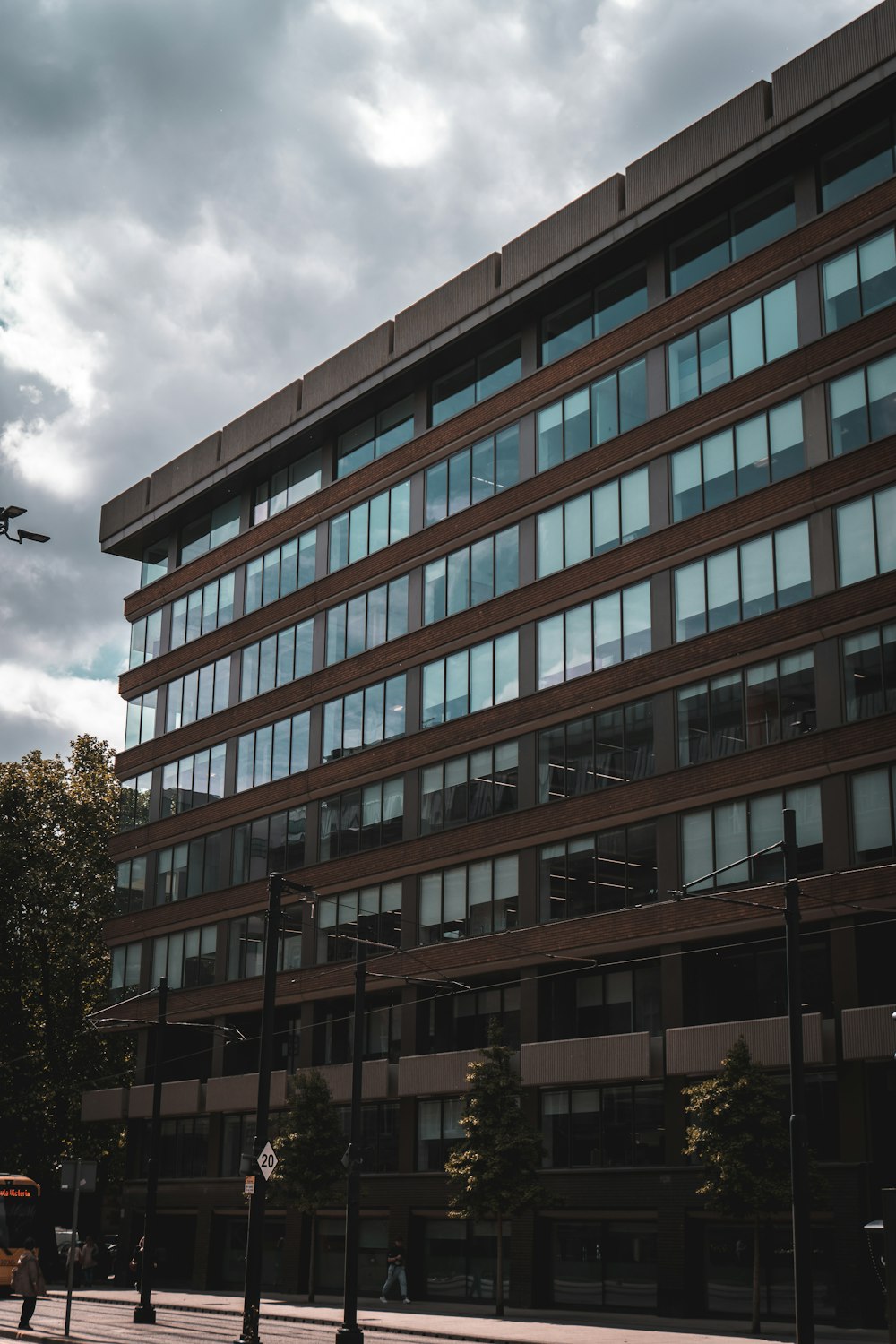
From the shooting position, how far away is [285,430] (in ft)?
181

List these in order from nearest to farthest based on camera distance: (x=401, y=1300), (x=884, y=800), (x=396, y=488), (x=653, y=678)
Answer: (x=884, y=800) → (x=653, y=678) → (x=401, y=1300) → (x=396, y=488)

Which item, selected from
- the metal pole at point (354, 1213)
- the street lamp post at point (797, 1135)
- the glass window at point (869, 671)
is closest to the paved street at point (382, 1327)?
the metal pole at point (354, 1213)

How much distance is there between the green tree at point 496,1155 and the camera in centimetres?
3669

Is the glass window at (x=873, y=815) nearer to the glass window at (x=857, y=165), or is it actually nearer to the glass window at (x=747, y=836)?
the glass window at (x=747, y=836)

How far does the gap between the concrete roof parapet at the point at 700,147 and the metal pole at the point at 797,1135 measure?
23.1 metres

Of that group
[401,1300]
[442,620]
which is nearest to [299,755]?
[442,620]

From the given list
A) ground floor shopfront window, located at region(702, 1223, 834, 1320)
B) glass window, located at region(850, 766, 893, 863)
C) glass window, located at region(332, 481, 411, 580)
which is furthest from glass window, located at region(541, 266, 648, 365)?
ground floor shopfront window, located at region(702, 1223, 834, 1320)

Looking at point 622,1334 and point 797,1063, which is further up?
point 797,1063

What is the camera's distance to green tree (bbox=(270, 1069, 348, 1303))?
4334 centimetres

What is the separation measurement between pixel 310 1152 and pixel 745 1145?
16807 mm

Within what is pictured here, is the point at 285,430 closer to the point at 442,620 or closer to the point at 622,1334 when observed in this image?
the point at 442,620

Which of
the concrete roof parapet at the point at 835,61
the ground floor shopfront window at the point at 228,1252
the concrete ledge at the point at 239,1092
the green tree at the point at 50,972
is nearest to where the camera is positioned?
the concrete roof parapet at the point at 835,61

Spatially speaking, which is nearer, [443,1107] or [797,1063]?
[797,1063]

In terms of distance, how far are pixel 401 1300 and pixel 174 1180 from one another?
14902mm
